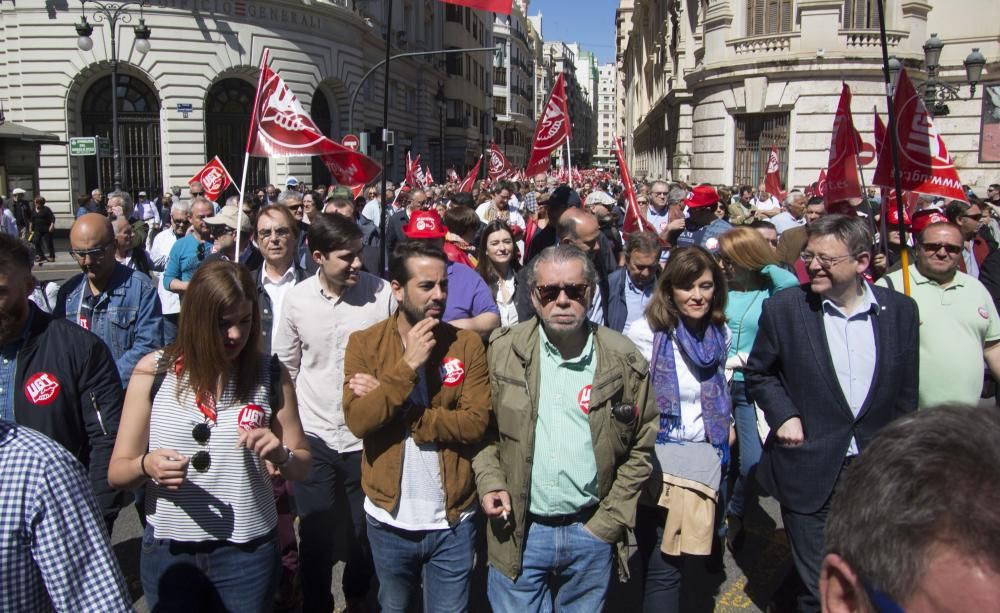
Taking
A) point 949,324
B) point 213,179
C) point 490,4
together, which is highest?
point 490,4

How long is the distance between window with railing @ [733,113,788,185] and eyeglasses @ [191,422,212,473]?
2238cm

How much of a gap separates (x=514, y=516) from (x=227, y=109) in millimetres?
28760

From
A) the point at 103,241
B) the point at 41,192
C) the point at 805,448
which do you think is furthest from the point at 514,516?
the point at 41,192

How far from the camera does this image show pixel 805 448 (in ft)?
11.2

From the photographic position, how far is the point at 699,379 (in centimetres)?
371

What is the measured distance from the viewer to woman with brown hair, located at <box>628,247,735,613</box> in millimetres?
3543

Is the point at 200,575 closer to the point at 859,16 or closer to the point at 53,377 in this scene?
the point at 53,377

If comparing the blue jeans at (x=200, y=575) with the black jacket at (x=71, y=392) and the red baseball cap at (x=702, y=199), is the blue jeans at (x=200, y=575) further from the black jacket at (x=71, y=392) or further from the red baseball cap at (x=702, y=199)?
the red baseball cap at (x=702, y=199)

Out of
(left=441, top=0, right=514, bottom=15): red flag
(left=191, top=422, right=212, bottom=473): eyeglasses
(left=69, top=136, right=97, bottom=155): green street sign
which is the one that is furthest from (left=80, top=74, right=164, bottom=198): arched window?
(left=191, top=422, right=212, bottom=473): eyeglasses

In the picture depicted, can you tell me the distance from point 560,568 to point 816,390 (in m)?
1.34

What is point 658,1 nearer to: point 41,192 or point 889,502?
point 41,192

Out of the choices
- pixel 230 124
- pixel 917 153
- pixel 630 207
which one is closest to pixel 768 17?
pixel 630 207

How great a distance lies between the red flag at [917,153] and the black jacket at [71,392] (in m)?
5.75

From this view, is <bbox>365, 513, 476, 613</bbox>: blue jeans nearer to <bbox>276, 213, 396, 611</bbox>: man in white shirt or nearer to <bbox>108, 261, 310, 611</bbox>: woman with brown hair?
<bbox>108, 261, 310, 611</bbox>: woman with brown hair
